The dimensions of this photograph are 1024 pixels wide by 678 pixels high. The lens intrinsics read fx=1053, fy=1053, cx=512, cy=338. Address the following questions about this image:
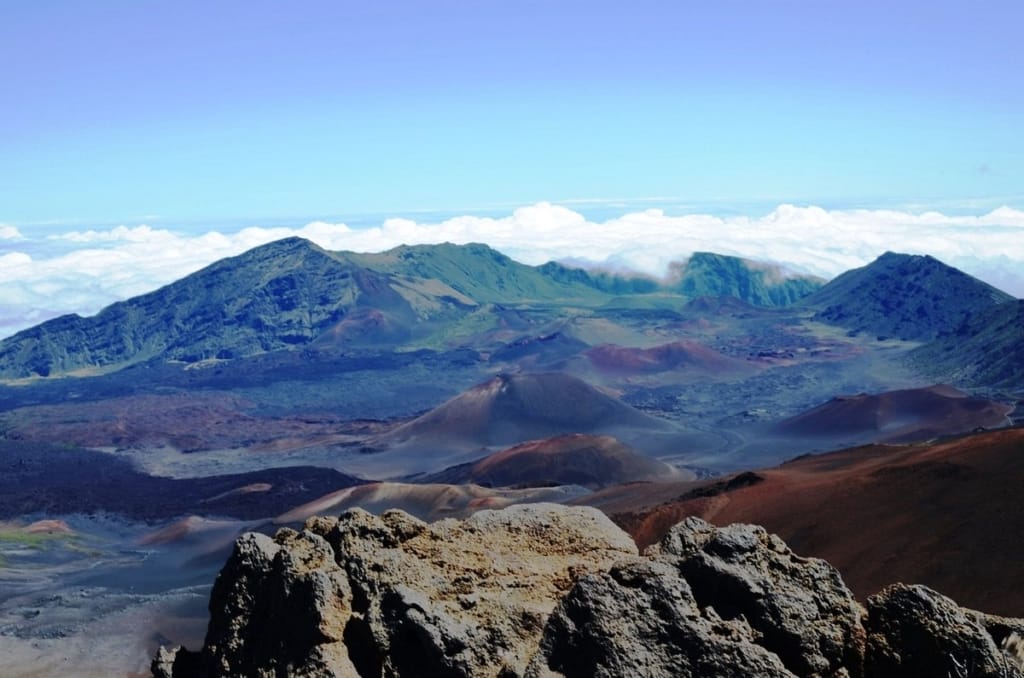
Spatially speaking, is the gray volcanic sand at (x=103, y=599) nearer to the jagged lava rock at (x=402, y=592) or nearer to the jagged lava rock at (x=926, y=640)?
the jagged lava rock at (x=402, y=592)

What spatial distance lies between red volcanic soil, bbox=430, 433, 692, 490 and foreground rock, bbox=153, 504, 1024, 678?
60.2 metres

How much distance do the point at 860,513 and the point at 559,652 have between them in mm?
26846

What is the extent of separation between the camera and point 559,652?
8.83m

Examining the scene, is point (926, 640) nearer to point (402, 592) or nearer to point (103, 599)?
point (402, 592)

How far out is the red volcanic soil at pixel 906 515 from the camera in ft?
85.2

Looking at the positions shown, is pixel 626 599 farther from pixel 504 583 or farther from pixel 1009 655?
pixel 1009 655

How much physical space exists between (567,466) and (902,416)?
3032 cm

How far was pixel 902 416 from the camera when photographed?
87.0 meters

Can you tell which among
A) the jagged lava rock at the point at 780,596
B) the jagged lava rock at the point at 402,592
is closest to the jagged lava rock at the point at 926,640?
the jagged lava rock at the point at 780,596

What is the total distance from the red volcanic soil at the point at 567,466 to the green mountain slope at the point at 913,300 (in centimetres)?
10005

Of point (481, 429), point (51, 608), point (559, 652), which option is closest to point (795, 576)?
point (559, 652)

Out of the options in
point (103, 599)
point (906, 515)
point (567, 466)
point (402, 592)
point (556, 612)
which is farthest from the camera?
point (567, 466)

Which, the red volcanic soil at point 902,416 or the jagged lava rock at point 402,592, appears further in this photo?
the red volcanic soil at point 902,416

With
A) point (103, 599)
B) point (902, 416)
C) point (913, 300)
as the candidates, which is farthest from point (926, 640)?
point (913, 300)
